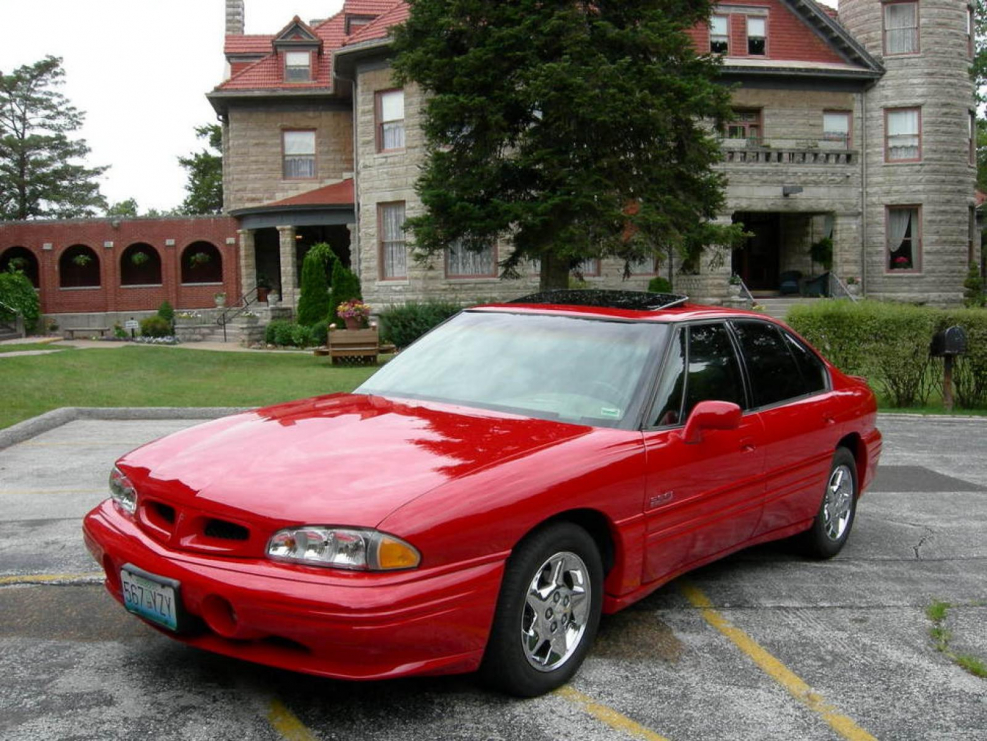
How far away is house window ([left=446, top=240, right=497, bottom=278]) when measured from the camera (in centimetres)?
2720

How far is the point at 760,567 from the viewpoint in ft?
18.9

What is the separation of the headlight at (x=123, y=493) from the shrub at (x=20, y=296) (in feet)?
99.7

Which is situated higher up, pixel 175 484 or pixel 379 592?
pixel 175 484

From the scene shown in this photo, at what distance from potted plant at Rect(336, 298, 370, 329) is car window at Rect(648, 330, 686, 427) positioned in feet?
54.6

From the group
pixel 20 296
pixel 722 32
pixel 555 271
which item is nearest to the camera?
pixel 555 271

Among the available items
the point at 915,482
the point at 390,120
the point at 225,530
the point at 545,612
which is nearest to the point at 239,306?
the point at 390,120

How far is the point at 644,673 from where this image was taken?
13.2 ft

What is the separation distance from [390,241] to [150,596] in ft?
81.9

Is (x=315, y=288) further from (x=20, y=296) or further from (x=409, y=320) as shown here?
(x=20, y=296)

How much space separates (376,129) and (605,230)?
12.3 meters

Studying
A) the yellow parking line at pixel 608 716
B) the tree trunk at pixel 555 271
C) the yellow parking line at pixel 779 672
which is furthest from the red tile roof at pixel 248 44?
the yellow parking line at pixel 608 716

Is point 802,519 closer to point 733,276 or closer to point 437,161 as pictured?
point 437,161

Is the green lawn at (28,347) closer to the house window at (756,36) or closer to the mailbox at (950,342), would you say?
the mailbox at (950,342)

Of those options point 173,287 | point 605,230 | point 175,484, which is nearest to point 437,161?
point 605,230
